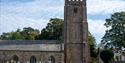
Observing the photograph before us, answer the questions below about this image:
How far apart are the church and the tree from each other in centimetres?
1202

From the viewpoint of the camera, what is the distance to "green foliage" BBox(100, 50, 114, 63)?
85137 millimetres

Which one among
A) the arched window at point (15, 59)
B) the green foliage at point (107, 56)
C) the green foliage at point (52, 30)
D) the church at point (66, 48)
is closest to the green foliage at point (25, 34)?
the green foliage at point (52, 30)

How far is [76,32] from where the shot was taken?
233 feet

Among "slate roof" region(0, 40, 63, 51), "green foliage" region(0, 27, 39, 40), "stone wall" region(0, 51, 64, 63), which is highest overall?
"green foliage" region(0, 27, 39, 40)

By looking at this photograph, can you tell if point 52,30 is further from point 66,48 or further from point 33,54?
point 66,48

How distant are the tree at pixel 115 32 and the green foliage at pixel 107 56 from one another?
256 cm

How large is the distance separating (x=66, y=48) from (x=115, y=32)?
1617 centimetres

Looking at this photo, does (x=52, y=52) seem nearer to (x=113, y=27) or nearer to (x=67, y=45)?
(x=67, y=45)

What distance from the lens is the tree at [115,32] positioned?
8088cm

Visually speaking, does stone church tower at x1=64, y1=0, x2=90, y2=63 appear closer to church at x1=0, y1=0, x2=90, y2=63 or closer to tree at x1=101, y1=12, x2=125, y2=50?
church at x1=0, y1=0, x2=90, y2=63

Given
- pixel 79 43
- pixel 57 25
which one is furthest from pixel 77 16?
pixel 57 25

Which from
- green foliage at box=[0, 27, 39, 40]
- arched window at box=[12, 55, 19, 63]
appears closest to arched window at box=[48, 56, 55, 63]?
arched window at box=[12, 55, 19, 63]

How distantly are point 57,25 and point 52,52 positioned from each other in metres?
27.7

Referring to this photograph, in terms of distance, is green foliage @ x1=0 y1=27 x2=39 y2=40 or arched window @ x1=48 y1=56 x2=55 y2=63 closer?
arched window @ x1=48 y1=56 x2=55 y2=63
